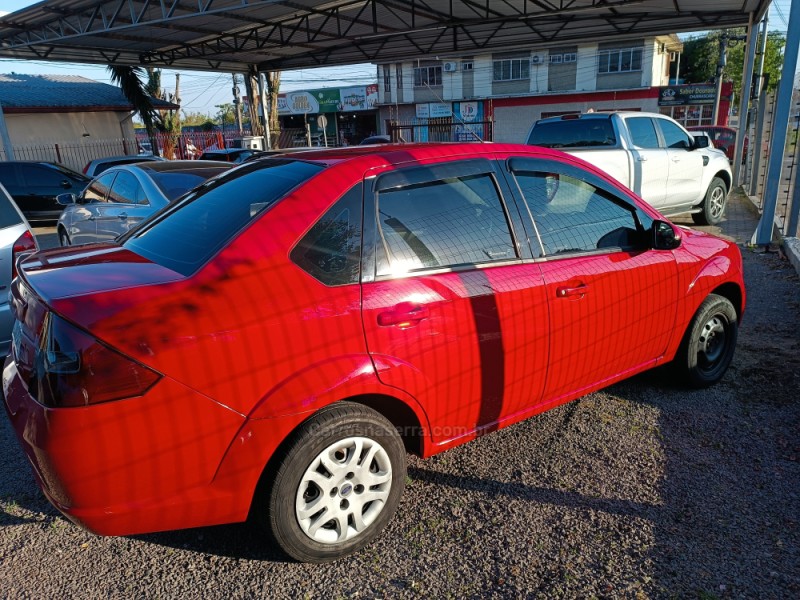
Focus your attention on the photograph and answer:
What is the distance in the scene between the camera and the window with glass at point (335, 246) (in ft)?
8.09

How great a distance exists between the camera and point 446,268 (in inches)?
111

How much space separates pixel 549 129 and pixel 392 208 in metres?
7.57

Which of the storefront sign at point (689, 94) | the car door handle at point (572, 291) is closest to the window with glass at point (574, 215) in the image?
the car door handle at point (572, 291)

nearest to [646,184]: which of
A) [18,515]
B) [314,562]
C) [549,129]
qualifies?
[549,129]

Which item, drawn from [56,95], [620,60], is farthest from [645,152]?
[620,60]

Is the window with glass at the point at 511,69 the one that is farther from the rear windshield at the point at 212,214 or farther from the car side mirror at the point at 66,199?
the rear windshield at the point at 212,214

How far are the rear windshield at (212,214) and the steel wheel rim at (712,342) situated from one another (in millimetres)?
2968

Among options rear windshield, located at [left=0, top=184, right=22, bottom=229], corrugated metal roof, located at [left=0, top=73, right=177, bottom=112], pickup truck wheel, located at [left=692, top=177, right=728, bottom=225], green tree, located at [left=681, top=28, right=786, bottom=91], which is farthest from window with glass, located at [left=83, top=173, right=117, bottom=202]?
green tree, located at [left=681, top=28, right=786, bottom=91]

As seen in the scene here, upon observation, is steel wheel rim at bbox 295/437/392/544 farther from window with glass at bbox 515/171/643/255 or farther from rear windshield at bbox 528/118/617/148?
rear windshield at bbox 528/118/617/148

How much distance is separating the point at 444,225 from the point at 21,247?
11.9ft

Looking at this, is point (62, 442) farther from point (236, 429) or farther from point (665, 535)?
point (665, 535)

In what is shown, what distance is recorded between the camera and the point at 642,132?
937 centimetres

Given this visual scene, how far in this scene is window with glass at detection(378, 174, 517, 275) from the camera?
2.71 meters

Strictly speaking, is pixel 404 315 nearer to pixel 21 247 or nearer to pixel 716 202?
pixel 21 247
